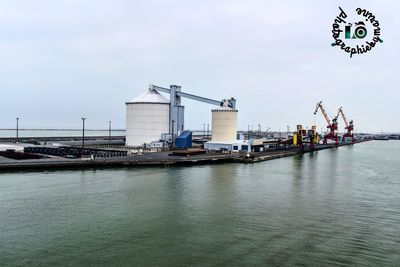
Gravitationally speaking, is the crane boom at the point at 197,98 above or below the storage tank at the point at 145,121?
above

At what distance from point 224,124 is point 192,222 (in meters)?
56.9

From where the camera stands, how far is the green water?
16.2 metres

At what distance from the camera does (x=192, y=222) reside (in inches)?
853

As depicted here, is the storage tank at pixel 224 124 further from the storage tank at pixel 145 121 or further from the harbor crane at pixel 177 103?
the storage tank at pixel 145 121

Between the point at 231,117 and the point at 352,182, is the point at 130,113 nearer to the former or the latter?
the point at 231,117

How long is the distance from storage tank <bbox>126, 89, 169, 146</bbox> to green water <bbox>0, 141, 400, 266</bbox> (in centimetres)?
3782

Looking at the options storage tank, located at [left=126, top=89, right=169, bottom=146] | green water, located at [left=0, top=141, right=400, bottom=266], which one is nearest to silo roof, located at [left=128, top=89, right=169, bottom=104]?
storage tank, located at [left=126, top=89, right=169, bottom=146]

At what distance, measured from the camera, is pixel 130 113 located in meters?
76.4

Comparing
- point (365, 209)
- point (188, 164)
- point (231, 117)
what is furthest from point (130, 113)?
point (365, 209)

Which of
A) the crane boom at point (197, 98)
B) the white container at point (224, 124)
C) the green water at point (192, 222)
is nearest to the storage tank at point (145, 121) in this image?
the crane boom at point (197, 98)

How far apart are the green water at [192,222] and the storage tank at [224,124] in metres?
40.7

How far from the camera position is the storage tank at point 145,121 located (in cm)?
7506

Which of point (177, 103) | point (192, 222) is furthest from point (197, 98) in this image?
point (192, 222)

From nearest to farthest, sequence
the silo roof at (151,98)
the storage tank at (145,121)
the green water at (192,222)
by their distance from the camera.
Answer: the green water at (192,222)
the storage tank at (145,121)
the silo roof at (151,98)
